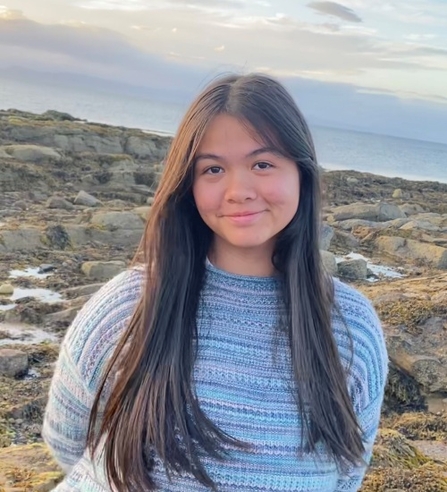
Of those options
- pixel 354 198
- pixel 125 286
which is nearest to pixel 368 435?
pixel 125 286

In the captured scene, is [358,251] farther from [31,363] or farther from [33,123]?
[33,123]

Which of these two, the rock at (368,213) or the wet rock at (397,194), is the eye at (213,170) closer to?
the rock at (368,213)

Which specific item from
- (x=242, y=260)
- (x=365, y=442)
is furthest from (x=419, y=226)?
(x=242, y=260)

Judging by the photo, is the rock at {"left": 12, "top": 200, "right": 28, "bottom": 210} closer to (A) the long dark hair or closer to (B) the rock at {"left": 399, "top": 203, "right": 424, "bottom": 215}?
(B) the rock at {"left": 399, "top": 203, "right": 424, "bottom": 215}

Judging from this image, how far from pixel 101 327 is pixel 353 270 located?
33.1 feet

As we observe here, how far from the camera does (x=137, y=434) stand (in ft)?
7.13

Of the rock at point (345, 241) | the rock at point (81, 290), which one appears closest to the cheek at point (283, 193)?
the rock at point (81, 290)

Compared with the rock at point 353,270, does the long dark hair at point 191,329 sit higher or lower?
higher

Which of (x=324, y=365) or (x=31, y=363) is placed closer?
(x=324, y=365)

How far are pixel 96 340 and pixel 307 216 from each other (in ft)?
2.63

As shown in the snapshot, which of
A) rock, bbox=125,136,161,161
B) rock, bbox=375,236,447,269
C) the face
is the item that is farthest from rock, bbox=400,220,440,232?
the face

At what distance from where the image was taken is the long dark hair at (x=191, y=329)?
2.18 m

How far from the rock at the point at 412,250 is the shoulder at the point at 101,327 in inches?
496

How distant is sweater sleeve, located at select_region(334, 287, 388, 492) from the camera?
2422mm
